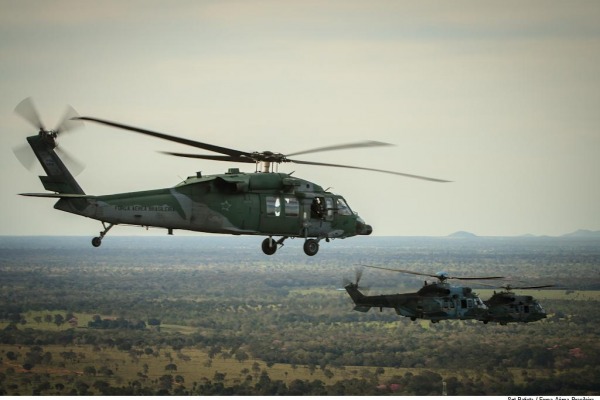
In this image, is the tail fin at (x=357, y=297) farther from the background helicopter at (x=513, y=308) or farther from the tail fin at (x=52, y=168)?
the tail fin at (x=52, y=168)

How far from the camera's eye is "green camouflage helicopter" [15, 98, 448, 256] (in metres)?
45.3

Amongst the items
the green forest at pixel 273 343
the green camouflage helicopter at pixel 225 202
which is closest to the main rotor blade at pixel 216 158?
the green camouflage helicopter at pixel 225 202

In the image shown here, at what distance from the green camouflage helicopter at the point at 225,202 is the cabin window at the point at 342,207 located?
0.04 feet

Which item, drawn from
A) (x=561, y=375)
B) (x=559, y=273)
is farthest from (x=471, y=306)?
(x=559, y=273)

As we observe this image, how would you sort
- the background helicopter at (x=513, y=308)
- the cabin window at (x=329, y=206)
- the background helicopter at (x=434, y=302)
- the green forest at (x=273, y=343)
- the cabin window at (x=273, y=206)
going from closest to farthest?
the cabin window at (x=273, y=206)
the cabin window at (x=329, y=206)
the background helicopter at (x=434, y=302)
the background helicopter at (x=513, y=308)
the green forest at (x=273, y=343)

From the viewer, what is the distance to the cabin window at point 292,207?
48181 millimetres

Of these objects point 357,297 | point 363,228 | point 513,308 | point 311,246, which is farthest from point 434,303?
point 311,246

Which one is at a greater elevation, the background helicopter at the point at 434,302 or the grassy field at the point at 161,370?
the background helicopter at the point at 434,302

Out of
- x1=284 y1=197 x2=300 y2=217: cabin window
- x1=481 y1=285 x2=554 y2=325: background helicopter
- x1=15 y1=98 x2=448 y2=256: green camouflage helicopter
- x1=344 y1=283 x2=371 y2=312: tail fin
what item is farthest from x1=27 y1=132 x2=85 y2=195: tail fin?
x1=481 y1=285 x2=554 y2=325: background helicopter

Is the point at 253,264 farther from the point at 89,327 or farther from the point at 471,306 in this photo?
the point at 471,306

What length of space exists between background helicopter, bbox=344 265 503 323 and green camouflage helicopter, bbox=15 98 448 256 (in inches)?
622

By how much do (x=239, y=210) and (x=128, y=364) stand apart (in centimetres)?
7678

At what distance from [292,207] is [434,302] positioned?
19.2 m

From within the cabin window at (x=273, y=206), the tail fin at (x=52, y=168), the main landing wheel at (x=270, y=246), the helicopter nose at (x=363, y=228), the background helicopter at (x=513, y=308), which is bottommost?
the background helicopter at (x=513, y=308)
